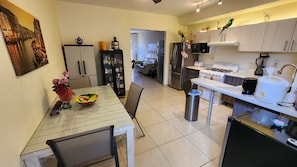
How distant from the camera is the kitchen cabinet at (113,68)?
370cm

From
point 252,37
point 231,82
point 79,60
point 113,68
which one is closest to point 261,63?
point 252,37

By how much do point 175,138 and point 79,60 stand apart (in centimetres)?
302

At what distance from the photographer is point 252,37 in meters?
2.96

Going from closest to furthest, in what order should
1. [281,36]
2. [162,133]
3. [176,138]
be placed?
[176,138] < [162,133] < [281,36]

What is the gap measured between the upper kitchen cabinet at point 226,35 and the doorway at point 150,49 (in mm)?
1948

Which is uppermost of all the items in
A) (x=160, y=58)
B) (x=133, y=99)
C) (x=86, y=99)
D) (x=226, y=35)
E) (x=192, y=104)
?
(x=226, y=35)

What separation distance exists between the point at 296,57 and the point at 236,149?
114 inches

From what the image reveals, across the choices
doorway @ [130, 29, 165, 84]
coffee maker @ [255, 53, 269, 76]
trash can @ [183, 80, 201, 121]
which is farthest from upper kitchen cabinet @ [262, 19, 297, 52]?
doorway @ [130, 29, 165, 84]

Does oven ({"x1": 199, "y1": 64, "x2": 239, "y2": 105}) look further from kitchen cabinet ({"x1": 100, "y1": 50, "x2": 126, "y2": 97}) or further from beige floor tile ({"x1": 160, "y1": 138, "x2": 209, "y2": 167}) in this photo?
kitchen cabinet ({"x1": 100, "y1": 50, "x2": 126, "y2": 97})

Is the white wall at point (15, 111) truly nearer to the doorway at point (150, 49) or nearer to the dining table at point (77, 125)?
the dining table at point (77, 125)

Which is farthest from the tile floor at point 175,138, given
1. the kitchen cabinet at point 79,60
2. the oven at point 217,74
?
the kitchen cabinet at point 79,60

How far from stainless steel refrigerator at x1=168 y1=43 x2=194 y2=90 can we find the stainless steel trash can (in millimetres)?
1978

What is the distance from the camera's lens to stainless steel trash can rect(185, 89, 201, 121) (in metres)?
2.61

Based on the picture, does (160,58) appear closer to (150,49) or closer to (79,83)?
(150,49)
